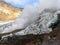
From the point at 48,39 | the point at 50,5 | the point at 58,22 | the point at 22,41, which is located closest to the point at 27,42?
the point at 22,41

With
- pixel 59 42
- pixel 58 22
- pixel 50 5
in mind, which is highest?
pixel 50 5

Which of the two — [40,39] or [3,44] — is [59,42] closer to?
[40,39]

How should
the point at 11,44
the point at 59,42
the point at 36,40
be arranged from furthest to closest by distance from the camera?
the point at 11,44
the point at 36,40
the point at 59,42

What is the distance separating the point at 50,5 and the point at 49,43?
7609 cm

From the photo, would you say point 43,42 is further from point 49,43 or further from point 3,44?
point 3,44

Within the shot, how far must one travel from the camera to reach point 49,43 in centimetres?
4681

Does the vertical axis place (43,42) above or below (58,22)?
below

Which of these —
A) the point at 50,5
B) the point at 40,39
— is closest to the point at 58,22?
the point at 40,39

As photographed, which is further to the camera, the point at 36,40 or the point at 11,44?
the point at 11,44

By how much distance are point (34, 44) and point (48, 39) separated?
124 inches

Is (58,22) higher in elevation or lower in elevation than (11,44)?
higher

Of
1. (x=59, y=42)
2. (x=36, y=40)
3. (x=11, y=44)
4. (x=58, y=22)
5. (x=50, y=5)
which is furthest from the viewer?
(x=50, y=5)

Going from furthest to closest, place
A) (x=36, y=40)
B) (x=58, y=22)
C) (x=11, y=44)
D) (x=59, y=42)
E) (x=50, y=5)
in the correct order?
(x=50, y=5), (x=58, y=22), (x=11, y=44), (x=36, y=40), (x=59, y=42)

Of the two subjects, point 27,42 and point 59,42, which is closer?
point 59,42
